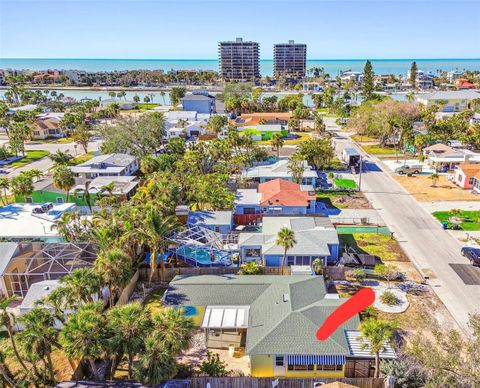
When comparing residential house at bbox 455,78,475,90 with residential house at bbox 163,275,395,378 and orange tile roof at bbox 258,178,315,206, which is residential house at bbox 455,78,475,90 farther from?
residential house at bbox 163,275,395,378

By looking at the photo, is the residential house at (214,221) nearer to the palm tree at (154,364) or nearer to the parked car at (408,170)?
the palm tree at (154,364)

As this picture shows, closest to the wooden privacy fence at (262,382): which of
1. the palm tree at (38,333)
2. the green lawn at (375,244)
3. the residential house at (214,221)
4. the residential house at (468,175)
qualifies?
the palm tree at (38,333)

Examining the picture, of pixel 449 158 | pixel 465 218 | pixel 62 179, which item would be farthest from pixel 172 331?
pixel 449 158

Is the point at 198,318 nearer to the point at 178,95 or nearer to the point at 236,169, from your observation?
the point at 236,169

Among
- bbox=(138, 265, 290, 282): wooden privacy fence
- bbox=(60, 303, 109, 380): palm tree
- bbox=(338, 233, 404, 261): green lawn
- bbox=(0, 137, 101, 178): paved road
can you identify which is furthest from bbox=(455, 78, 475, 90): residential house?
bbox=(60, 303, 109, 380): palm tree

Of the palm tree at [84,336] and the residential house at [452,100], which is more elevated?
the residential house at [452,100]

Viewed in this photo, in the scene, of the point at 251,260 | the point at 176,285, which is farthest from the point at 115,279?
the point at 251,260

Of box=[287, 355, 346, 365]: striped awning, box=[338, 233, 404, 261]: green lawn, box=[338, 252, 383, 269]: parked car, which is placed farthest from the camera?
box=[338, 233, 404, 261]: green lawn

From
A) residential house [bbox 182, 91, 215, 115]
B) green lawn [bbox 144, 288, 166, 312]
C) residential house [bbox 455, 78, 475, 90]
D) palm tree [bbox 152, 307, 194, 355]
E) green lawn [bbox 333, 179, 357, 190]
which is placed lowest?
green lawn [bbox 144, 288, 166, 312]
